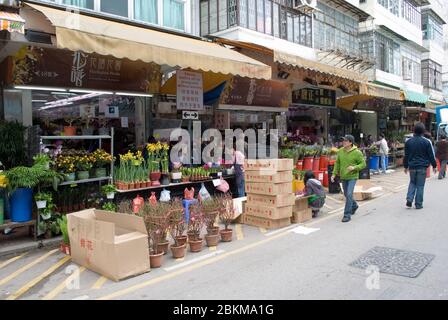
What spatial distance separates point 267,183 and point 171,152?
2938 mm

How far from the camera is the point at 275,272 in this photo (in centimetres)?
510

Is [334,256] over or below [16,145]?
below

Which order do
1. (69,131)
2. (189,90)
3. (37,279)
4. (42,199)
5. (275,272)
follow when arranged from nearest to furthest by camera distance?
→ (275,272) → (37,279) → (42,199) → (69,131) → (189,90)

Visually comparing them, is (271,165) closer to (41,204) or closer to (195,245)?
(195,245)

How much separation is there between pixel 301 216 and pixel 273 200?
888 millimetres

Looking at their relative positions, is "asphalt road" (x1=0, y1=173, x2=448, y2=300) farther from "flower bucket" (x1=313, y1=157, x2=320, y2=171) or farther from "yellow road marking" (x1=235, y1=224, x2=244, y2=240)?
"flower bucket" (x1=313, y1=157, x2=320, y2=171)

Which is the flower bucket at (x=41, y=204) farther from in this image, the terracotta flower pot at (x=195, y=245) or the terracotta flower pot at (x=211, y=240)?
the terracotta flower pot at (x=211, y=240)

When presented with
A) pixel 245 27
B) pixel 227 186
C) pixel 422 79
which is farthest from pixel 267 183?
pixel 422 79

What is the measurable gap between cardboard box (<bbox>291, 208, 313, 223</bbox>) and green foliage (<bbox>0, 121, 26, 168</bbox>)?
5.13 meters

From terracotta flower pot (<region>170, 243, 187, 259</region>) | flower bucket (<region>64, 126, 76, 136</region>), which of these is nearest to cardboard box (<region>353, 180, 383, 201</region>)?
terracotta flower pot (<region>170, 243, 187, 259</region>)

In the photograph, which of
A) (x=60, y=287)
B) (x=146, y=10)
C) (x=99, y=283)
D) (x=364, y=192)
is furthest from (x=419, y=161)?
(x=146, y=10)

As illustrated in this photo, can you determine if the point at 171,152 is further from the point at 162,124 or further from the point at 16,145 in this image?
the point at 16,145

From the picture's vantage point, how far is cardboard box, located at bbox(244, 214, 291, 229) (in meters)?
7.65
